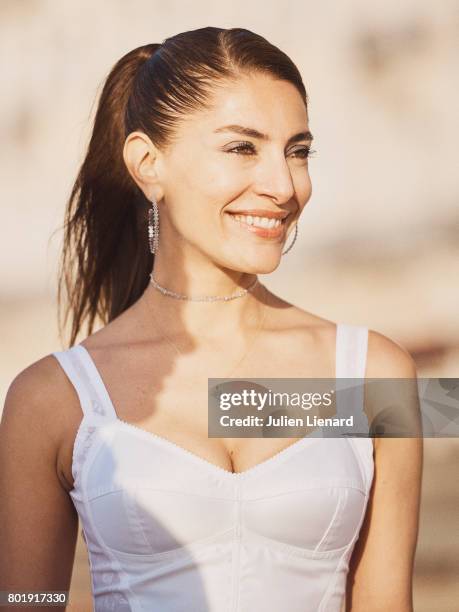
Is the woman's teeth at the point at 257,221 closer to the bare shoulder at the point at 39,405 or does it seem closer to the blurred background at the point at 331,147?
the bare shoulder at the point at 39,405

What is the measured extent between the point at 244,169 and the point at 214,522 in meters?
0.81

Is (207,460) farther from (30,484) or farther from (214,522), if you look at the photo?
(30,484)

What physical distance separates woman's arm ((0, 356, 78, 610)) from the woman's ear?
1.75 ft

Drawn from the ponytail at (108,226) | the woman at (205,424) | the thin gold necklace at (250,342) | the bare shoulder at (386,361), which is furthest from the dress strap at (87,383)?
the bare shoulder at (386,361)

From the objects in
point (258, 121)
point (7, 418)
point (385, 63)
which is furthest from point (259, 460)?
point (385, 63)

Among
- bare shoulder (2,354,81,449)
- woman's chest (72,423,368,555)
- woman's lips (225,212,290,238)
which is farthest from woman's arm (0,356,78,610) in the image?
woman's lips (225,212,290,238)

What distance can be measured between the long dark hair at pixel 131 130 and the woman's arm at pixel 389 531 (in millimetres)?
775

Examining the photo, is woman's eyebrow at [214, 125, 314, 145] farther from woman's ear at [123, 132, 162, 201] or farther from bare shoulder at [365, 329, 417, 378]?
bare shoulder at [365, 329, 417, 378]

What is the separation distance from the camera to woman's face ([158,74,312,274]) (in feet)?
8.97

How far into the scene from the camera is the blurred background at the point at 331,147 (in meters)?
7.09

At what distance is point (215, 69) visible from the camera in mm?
2842

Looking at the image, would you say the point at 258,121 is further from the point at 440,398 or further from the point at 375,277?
the point at 375,277

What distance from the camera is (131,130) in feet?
10.1

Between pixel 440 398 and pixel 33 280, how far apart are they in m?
4.52
